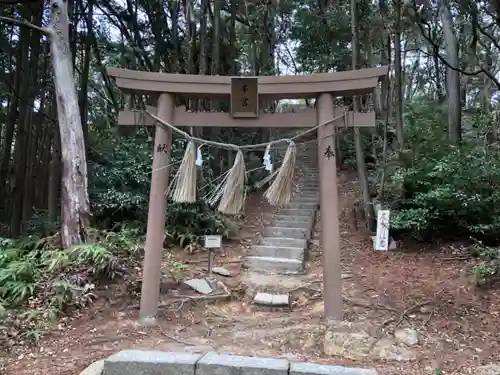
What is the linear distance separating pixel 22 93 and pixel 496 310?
8.64 m

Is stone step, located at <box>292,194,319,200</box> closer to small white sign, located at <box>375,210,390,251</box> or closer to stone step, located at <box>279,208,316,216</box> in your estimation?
stone step, located at <box>279,208,316,216</box>

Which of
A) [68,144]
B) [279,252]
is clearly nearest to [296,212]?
[279,252]

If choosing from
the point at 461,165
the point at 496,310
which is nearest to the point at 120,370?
the point at 496,310

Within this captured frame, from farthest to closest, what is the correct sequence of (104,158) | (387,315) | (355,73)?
(104,158)
(387,315)
(355,73)

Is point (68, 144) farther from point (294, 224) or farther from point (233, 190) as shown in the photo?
point (294, 224)

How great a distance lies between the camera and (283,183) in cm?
396

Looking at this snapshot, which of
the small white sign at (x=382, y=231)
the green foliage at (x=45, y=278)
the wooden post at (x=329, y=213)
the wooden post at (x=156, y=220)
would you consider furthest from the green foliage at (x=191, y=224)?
the wooden post at (x=329, y=213)

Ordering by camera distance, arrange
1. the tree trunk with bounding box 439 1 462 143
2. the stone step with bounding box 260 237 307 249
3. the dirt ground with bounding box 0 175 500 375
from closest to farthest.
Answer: the dirt ground with bounding box 0 175 500 375
the stone step with bounding box 260 237 307 249
the tree trunk with bounding box 439 1 462 143

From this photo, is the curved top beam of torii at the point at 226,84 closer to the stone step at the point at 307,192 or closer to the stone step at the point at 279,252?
the stone step at the point at 279,252

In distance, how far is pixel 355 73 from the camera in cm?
395

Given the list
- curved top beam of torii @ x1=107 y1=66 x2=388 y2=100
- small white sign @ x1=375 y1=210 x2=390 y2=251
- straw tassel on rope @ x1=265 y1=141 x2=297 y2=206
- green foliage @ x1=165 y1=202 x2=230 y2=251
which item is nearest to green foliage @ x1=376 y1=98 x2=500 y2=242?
small white sign @ x1=375 y1=210 x2=390 y2=251

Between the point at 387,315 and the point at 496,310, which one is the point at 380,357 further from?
the point at 496,310

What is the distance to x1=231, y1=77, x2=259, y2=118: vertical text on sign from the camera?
3.97m

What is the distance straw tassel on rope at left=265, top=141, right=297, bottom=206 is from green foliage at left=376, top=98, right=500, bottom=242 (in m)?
2.62
